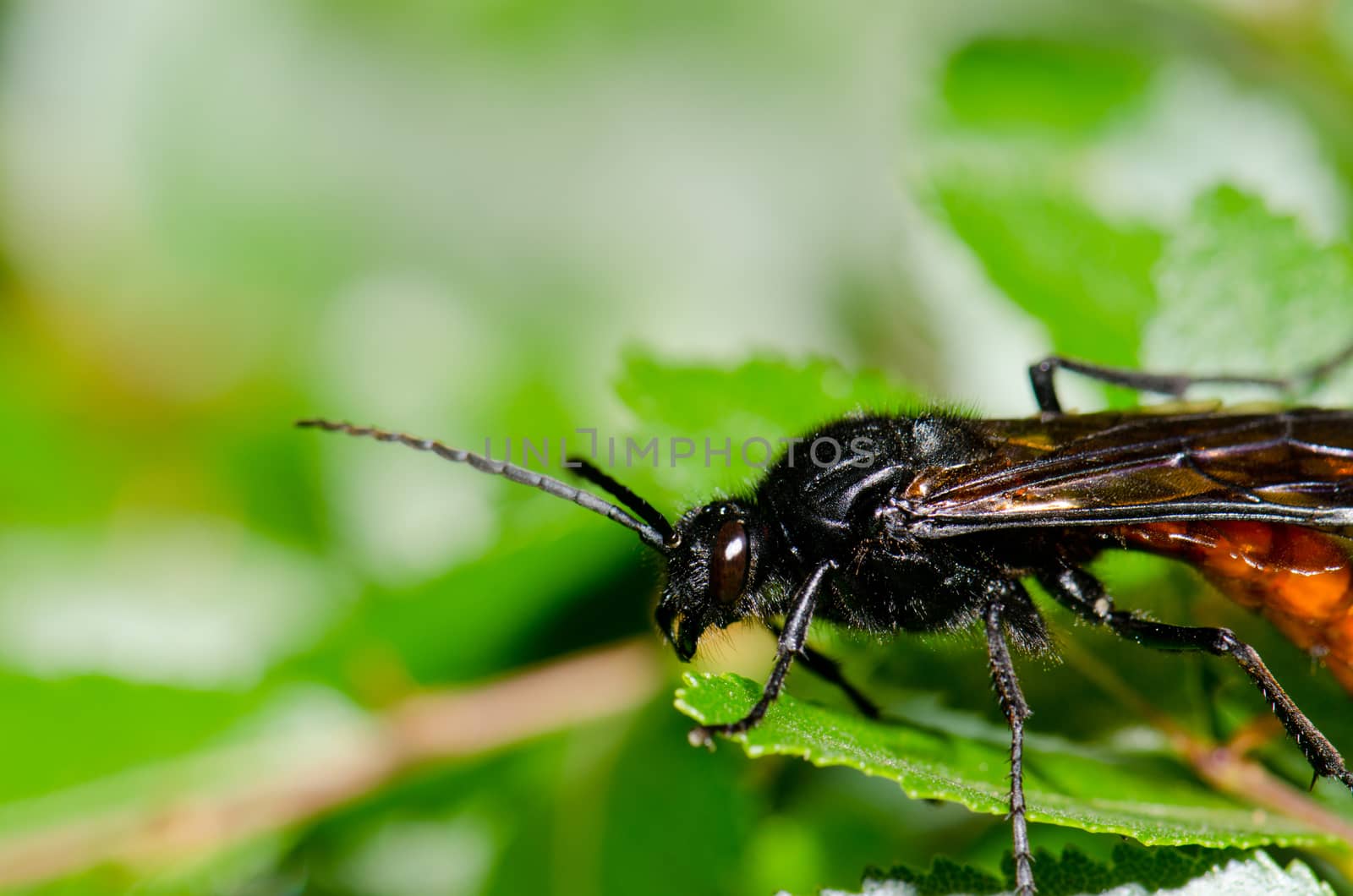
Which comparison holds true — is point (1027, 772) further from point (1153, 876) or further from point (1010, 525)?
point (1010, 525)

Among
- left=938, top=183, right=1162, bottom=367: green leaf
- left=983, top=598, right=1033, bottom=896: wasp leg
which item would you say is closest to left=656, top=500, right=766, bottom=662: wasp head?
left=983, top=598, right=1033, bottom=896: wasp leg

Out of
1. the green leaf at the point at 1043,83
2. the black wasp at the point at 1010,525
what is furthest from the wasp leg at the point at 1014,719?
the green leaf at the point at 1043,83

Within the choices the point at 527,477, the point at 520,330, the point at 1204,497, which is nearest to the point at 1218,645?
the point at 1204,497

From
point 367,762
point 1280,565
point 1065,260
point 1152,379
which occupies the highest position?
point 1065,260

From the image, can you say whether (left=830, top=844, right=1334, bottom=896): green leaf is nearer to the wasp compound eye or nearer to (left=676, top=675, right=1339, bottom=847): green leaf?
(left=676, top=675, right=1339, bottom=847): green leaf

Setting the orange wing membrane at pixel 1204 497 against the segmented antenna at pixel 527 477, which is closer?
the orange wing membrane at pixel 1204 497

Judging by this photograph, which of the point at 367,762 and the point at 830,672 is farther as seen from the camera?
the point at 367,762

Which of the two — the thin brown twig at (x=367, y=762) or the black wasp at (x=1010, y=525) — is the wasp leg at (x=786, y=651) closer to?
the black wasp at (x=1010, y=525)
